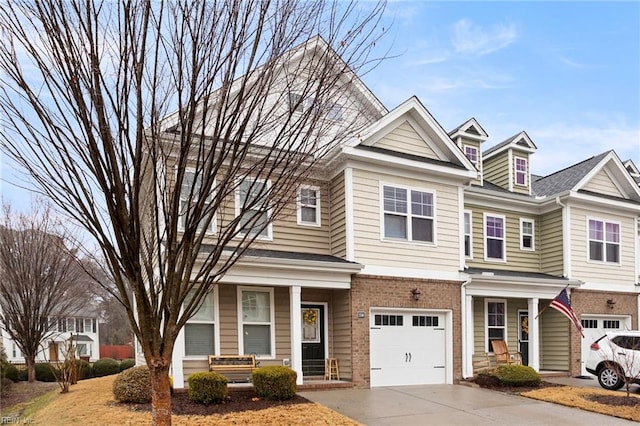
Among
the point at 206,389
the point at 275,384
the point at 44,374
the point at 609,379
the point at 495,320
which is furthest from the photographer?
the point at 44,374

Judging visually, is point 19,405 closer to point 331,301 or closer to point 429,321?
point 331,301

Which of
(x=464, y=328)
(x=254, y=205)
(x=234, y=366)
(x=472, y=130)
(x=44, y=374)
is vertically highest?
(x=472, y=130)

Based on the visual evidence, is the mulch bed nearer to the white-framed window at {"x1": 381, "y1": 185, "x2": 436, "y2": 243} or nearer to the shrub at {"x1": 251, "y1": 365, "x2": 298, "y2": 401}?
the shrub at {"x1": 251, "y1": 365, "x2": 298, "y2": 401}

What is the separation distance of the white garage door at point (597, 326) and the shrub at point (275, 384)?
11.0 meters

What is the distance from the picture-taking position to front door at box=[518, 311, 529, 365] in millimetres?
17094

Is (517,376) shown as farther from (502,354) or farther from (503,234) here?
(503,234)

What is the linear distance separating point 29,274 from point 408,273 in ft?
37.2

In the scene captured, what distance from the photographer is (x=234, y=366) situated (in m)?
11.8

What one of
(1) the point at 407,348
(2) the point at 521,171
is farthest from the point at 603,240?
(1) the point at 407,348

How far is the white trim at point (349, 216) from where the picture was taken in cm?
1288

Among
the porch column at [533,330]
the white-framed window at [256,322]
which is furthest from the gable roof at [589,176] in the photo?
the white-framed window at [256,322]

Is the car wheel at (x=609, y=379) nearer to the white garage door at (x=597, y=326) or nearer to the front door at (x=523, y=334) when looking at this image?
the white garage door at (x=597, y=326)

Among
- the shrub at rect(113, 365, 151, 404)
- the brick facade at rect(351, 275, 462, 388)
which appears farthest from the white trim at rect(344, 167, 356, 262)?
the shrub at rect(113, 365, 151, 404)

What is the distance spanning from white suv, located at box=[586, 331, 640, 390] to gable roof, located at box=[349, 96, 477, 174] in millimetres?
5700
